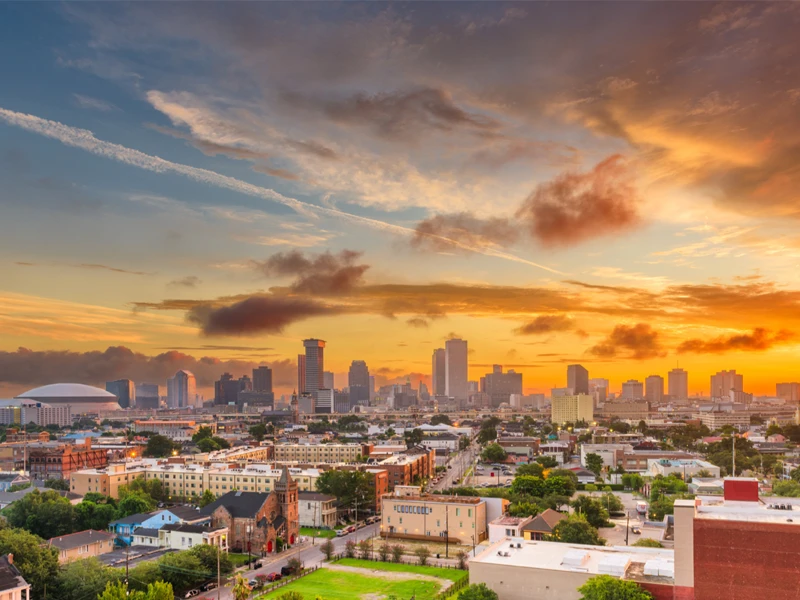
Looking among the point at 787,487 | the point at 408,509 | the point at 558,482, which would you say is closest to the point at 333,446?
the point at 558,482

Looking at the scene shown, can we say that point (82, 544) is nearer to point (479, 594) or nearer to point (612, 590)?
point (479, 594)

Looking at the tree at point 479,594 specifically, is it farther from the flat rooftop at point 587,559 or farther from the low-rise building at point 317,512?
the low-rise building at point 317,512

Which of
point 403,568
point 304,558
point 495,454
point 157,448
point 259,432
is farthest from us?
point 259,432

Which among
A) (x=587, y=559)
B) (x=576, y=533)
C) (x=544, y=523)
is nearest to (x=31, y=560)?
(x=587, y=559)

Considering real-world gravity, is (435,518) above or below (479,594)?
below

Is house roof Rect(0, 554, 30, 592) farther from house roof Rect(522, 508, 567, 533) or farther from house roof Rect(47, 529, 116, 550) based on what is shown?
house roof Rect(522, 508, 567, 533)

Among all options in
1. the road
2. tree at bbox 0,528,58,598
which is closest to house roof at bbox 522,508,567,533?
the road

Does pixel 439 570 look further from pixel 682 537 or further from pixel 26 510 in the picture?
pixel 26 510
